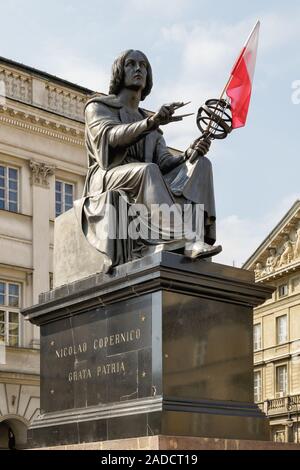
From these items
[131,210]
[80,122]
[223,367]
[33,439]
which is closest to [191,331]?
[223,367]

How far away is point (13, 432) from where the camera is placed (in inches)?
1072

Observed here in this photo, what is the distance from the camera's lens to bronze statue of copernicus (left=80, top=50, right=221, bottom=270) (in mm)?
9008

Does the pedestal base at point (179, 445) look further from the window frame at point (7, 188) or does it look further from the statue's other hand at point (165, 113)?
the window frame at point (7, 188)

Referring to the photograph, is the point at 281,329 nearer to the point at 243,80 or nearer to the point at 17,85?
the point at 17,85

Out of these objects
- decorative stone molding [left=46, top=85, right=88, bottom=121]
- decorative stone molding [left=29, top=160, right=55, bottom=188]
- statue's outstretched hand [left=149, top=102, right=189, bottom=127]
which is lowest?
statue's outstretched hand [left=149, top=102, right=189, bottom=127]

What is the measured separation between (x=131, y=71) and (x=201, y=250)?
244 cm

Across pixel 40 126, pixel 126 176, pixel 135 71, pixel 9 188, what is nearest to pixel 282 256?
pixel 40 126

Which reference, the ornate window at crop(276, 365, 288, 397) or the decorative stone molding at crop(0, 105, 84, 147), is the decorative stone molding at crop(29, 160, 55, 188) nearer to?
the decorative stone molding at crop(0, 105, 84, 147)

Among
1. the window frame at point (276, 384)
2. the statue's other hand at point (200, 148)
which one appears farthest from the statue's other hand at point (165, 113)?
the window frame at point (276, 384)

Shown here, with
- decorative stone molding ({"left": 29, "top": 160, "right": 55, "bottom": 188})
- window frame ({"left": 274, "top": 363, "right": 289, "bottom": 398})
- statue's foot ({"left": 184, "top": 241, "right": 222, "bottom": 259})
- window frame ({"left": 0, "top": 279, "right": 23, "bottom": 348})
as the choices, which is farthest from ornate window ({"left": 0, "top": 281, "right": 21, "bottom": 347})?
window frame ({"left": 274, "top": 363, "right": 289, "bottom": 398})

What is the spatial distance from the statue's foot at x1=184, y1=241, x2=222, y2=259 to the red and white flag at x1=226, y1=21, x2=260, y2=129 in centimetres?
188

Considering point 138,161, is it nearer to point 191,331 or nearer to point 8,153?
point 191,331

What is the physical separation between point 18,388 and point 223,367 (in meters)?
19.0

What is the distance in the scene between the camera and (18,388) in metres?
26.8
